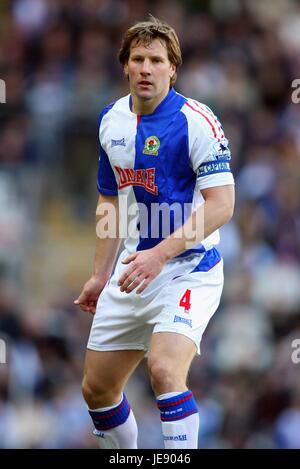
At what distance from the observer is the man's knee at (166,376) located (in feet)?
20.2

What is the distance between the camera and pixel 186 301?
21.2 feet

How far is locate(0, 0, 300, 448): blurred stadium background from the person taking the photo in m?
10.8

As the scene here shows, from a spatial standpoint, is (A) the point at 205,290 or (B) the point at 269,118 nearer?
(A) the point at 205,290

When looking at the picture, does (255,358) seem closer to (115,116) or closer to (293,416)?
(293,416)

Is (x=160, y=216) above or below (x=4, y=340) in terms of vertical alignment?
above

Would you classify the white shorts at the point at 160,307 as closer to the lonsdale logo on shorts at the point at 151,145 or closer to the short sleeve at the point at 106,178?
the short sleeve at the point at 106,178

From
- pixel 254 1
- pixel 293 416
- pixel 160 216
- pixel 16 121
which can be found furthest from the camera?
pixel 254 1

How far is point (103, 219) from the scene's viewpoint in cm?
→ 697

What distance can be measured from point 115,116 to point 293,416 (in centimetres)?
468

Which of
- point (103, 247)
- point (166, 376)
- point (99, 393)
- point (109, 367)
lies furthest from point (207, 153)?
point (99, 393)

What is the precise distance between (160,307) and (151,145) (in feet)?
2.92

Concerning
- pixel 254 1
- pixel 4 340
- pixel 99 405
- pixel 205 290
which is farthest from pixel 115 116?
pixel 254 1

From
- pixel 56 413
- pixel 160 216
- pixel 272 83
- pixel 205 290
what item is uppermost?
pixel 272 83

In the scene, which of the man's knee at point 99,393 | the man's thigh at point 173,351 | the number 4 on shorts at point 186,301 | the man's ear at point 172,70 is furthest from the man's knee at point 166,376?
the man's ear at point 172,70
